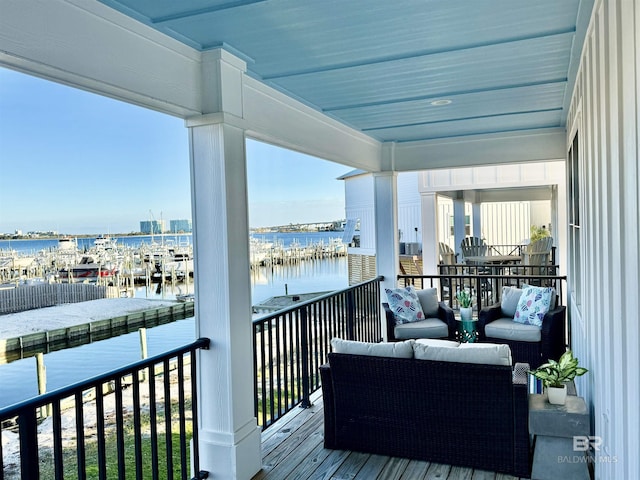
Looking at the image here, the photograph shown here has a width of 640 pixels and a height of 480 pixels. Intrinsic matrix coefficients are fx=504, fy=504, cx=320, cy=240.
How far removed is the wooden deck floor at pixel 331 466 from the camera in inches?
125

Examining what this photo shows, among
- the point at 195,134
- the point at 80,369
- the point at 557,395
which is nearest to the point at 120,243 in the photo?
the point at 80,369

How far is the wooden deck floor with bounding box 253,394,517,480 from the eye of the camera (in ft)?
10.4

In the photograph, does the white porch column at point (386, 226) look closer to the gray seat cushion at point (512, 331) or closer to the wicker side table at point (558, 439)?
the gray seat cushion at point (512, 331)

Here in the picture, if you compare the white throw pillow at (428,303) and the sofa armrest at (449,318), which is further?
the white throw pillow at (428,303)

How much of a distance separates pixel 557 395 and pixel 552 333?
2697 mm

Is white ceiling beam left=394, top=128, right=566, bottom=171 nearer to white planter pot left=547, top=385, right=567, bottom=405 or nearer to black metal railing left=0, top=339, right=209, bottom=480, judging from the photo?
white planter pot left=547, top=385, right=567, bottom=405

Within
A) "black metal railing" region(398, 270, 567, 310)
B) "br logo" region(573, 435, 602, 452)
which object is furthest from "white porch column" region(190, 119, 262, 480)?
"black metal railing" region(398, 270, 567, 310)

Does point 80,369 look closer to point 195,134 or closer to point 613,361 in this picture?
point 195,134

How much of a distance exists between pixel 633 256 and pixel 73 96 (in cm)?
1406

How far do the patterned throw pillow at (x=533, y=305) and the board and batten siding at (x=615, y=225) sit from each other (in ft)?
9.13

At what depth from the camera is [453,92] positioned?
4.14 m

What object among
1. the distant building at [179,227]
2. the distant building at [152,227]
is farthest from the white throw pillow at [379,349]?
the distant building at [152,227]

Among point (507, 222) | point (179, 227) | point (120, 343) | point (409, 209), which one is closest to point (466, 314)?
point (179, 227)

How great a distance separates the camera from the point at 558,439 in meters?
3.03
